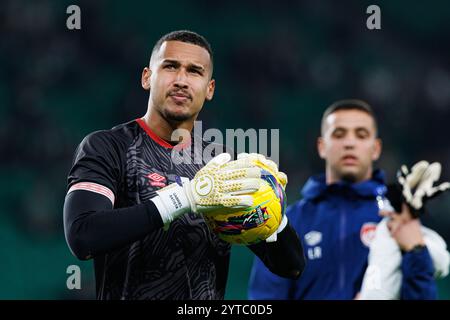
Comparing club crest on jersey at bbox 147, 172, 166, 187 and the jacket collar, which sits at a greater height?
the jacket collar

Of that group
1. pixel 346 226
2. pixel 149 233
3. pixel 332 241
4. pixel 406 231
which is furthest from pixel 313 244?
pixel 149 233

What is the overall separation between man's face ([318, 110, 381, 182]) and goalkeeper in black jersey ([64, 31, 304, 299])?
2332 mm

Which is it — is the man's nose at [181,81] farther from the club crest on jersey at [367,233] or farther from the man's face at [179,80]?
the club crest on jersey at [367,233]

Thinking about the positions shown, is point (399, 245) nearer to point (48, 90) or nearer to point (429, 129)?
point (429, 129)

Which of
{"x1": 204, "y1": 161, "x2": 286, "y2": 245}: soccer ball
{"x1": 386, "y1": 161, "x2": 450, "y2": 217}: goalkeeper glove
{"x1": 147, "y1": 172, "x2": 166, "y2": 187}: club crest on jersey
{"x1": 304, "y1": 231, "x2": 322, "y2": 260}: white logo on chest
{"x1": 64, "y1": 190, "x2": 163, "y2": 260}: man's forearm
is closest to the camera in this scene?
{"x1": 64, "y1": 190, "x2": 163, "y2": 260}: man's forearm

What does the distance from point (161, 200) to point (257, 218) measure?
15.7 inches

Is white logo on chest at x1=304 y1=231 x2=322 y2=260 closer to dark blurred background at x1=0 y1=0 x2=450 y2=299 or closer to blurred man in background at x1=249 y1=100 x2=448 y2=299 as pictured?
blurred man in background at x1=249 y1=100 x2=448 y2=299

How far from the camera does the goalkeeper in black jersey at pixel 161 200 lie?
2547 millimetres

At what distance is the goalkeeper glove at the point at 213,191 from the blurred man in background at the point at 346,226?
7.91ft

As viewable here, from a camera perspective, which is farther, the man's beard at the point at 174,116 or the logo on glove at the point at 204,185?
the man's beard at the point at 174,116

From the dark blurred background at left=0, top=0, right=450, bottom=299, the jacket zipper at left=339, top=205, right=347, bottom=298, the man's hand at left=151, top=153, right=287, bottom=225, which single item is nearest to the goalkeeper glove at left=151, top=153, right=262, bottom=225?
the man's hand at left=151, top=153, right=287, bottom=225

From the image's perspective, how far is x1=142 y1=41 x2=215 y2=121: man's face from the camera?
305cm

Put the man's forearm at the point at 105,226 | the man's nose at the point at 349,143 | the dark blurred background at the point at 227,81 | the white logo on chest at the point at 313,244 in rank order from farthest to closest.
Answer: the dark blurred background at the point at 227,81 < the man's nose at the point at 349,143 < the white logo on chest at the point at 313,244 < the man's forearm at the point at 105,226

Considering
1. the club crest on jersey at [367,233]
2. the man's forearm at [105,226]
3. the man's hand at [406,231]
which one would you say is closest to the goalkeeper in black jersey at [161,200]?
the man's forearm at [105,226]
